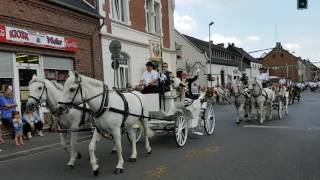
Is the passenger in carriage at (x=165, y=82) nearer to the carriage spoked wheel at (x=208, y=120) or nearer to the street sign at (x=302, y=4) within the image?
the carriage spoked wheel at (x=208, y=120)

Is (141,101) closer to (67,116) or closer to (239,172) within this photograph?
(67,116)

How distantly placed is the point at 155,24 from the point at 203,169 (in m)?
21.0

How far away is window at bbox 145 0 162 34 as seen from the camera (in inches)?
1055

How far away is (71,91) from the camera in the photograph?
301 inches

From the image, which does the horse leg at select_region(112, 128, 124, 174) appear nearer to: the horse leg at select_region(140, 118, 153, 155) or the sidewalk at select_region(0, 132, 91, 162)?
the horse leg at select_region(140, 118, 153, 155)

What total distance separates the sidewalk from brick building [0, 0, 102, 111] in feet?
5.55

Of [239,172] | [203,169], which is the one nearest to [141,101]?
[203,169]

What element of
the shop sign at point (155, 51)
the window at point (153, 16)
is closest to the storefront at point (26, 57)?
the shop sign at point (155, 51)

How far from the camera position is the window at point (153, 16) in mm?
26797

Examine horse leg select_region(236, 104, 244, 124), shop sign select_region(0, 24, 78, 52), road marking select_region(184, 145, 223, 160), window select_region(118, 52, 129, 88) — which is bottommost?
road marking select_region(184, 145, 223, 160)

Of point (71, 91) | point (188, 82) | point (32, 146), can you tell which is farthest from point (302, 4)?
point (71, 91)

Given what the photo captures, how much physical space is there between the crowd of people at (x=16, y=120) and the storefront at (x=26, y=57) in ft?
1.38

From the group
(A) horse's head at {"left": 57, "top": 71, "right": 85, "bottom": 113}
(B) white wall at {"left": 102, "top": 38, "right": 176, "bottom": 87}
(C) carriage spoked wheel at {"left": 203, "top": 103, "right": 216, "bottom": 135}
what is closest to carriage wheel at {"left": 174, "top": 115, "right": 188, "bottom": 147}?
(C) carriage spoked wheel at {"left": 203, "top": 103, "right": 216, "bottom": 135}

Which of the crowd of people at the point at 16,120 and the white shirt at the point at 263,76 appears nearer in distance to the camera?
the crowd of people at the point at 16,120
